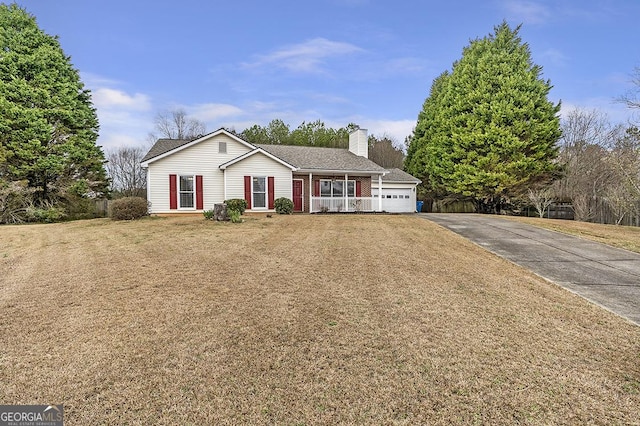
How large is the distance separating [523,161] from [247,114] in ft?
83.1

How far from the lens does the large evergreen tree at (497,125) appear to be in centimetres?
2225

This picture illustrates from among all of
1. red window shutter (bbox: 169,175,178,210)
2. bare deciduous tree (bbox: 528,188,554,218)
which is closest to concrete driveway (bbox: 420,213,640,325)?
bare deciduous tree (bbox: 528,188,554,218)

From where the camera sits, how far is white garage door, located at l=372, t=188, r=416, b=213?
25.8 m

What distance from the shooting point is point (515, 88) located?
74.0 feet

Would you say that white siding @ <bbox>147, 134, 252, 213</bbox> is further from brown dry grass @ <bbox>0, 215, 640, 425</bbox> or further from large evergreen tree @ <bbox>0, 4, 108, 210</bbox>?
brown dry grass @ <bbox>0, 215, 640, 425</bbox>

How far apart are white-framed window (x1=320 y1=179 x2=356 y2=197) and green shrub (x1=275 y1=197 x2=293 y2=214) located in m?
3.42

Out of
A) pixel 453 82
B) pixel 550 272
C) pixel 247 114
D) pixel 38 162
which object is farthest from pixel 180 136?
pixel 550 272

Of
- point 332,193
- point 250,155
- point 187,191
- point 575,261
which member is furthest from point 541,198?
point 187,191

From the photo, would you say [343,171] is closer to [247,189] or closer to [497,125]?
[247,189]

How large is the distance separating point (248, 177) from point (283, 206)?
2533 millimetres

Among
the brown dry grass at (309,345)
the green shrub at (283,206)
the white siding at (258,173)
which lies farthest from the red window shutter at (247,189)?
the brown dry grass at (309,345)

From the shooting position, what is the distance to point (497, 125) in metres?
22.8

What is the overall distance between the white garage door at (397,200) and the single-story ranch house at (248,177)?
3235 mm

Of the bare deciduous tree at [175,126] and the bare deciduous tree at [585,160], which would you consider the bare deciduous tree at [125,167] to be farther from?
the bare deciduous tree at [585,160]
